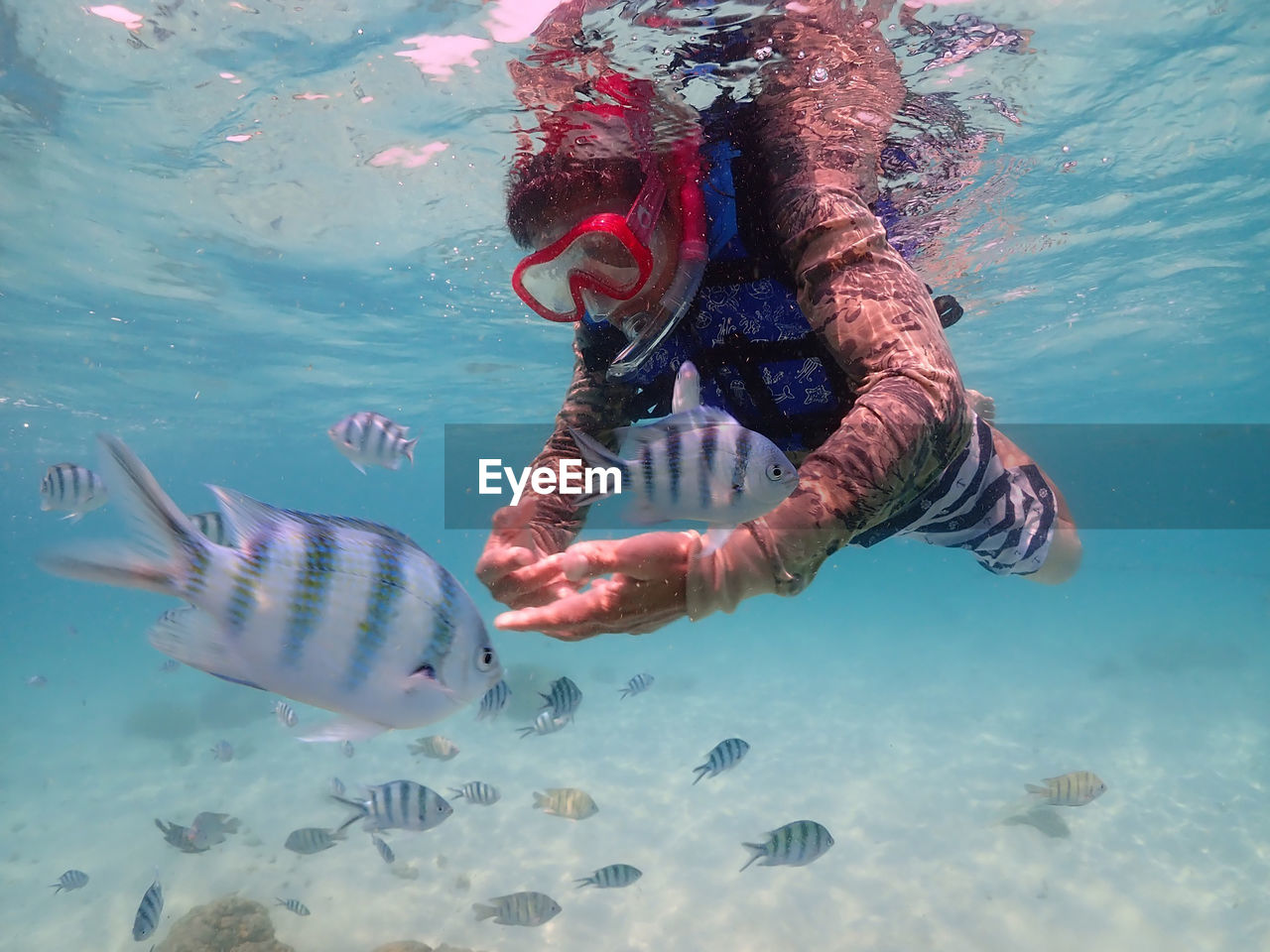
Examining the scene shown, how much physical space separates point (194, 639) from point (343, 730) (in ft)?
1.35

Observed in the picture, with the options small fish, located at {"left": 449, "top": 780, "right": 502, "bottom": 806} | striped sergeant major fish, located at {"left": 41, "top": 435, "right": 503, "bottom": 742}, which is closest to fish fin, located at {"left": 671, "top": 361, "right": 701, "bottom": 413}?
striped sergeant major fish, located at {"left": 41, "top": 435, "right": 503, "bottom": 742}

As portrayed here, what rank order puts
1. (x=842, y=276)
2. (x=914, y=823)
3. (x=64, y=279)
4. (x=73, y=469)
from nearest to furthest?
(x=842, y=276) < (x=73, y=469) < (x=914, y=823) < (x=64, y=279)

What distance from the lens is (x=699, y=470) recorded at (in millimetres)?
2240

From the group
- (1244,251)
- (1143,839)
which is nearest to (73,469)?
(1143,839)

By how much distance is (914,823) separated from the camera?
39.1 ft

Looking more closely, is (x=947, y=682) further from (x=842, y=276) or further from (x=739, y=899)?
(x=842, y=276)

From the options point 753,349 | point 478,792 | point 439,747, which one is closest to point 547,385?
point 439,747

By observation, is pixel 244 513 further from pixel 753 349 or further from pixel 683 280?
pixel 753 349

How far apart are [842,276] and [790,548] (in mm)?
1370

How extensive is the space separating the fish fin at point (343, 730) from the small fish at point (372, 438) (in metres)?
6.04

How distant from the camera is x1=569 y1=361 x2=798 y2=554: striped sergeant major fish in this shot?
2.20 meters

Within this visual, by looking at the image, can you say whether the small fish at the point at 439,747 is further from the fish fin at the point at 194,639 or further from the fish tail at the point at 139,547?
the fish tail at the point at 139,547

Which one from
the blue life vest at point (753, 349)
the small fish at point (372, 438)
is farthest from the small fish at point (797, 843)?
the small fish at point (372, 438)

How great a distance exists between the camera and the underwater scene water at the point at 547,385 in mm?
8648
